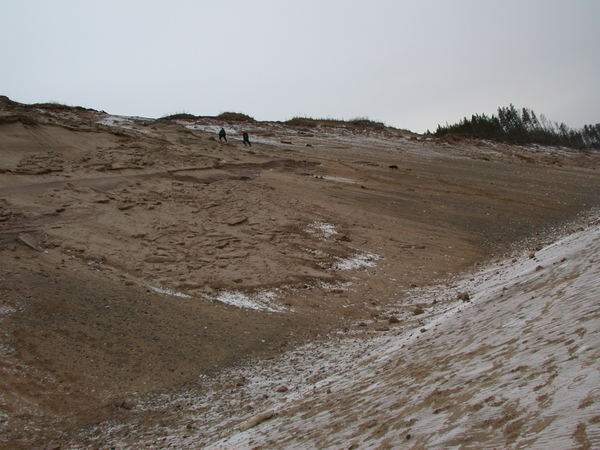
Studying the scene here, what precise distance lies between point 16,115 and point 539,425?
17813 mm

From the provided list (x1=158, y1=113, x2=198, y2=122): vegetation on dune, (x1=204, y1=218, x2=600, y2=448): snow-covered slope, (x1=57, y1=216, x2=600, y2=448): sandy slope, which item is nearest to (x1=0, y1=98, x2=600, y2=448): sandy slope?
(x1=57, y1=216, x2=600, y2=448): sandy slope

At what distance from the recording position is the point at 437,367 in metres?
4.27

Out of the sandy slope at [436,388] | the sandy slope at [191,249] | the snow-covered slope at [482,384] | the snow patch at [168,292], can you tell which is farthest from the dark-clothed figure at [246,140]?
the snow-covered slope at [482,384]

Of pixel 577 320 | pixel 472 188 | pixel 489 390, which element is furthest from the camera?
pixel 472 188

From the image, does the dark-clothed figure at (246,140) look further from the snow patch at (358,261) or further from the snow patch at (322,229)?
the snow patch at (358,261)

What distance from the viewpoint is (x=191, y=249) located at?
35.0 ft

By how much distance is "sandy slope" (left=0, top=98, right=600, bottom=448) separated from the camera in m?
6.52

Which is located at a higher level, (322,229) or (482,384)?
(322,229)

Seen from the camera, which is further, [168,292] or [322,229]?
[322,229]

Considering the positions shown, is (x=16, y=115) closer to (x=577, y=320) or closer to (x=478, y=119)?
(x=577, y=320)

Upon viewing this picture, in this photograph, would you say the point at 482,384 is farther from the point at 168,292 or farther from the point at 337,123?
the point at 337,123

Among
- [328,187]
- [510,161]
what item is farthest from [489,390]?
[510,161]

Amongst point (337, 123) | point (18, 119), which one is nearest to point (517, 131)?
point (337, 123)

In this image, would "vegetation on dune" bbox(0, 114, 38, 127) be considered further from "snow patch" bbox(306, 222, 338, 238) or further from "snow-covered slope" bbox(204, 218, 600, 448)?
"snow-covered slope" bbox(204, 218, 600, 448)
